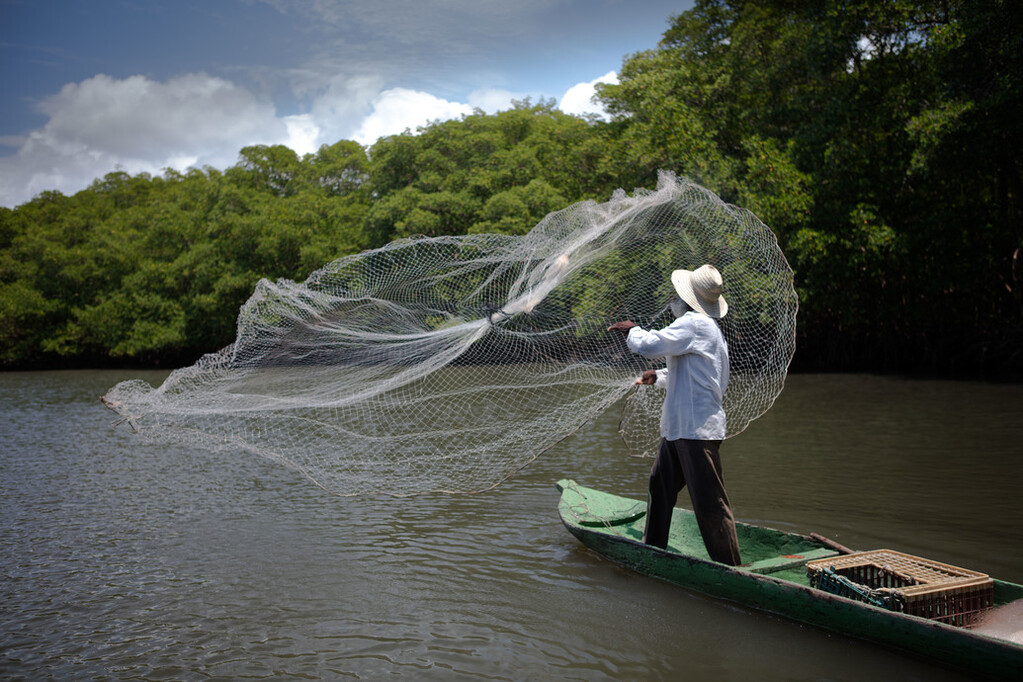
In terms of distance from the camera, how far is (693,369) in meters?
4.89

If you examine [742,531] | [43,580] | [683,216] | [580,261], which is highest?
[683,216]

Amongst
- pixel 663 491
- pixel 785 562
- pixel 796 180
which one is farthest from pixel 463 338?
pixel 796 180

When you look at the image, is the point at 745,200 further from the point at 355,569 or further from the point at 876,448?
the point at 355,569

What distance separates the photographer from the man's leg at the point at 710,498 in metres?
4.84

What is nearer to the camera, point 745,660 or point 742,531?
point 745,660

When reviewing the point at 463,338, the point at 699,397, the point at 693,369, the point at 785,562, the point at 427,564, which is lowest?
the point at 427,564

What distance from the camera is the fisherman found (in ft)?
15.8

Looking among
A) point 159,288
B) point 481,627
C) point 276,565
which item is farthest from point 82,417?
point 159,288

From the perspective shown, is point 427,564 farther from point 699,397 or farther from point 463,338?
point 699,397

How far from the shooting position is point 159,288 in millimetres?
33688

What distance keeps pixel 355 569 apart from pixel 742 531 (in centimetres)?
290

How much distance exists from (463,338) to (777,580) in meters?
3.27

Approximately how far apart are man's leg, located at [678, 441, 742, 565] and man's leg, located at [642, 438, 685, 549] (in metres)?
0.18

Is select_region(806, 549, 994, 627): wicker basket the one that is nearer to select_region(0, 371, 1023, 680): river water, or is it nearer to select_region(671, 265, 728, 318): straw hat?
select_region(0, 371, 1023, 680): river water
